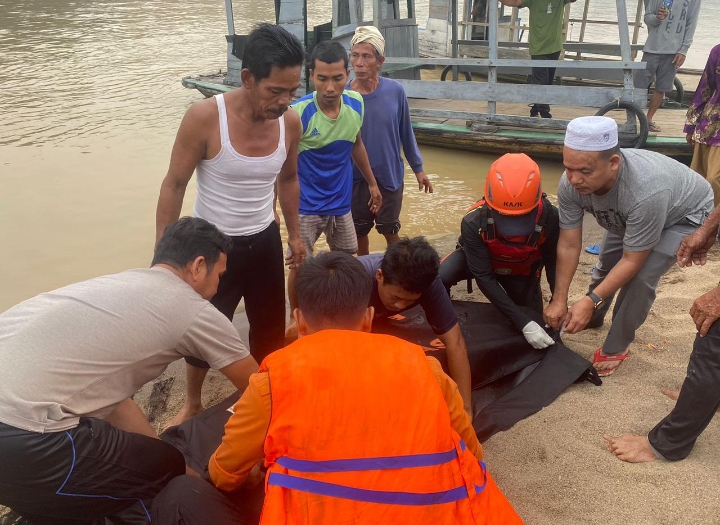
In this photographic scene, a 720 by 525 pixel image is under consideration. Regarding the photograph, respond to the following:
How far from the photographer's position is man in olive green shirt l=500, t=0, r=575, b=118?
7.24 meters

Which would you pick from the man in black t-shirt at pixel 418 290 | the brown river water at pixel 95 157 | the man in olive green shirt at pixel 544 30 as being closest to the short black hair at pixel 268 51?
the man in black t-shirt at pixel 418 290

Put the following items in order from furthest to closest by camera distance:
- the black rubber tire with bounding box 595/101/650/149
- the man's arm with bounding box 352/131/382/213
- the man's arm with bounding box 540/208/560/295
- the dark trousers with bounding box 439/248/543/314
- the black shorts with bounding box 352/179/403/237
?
the black rubber tire with bounding box 595/101/650/149 → the black shorts with bounding box 352/179/403/237 → the man's arm with bounding box 352/131/382/213 → the dark trousers with bounding box 439/248/543/314 → the man's arm with bounding box 540/208/560/295

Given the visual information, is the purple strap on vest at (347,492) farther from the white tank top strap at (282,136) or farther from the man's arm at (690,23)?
Result: the man's arm at (690,23)

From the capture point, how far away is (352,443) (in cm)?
147

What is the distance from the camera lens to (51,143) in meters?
8.85

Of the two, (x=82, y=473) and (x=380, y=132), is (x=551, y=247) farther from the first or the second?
(x=82, y=473)

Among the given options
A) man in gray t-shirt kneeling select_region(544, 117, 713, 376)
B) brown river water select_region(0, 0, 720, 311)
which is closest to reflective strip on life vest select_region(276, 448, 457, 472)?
man in gray t-shirt kneeling select_region(544, 117, 713, 376)

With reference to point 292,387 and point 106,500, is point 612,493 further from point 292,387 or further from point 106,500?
point 106,500

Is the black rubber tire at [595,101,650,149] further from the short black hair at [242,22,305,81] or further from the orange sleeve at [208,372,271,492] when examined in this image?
the orange sleeve at [208,372,271,492]

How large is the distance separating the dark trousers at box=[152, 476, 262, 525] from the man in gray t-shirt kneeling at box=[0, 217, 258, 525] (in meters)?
0.19

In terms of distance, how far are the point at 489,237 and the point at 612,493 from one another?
1.40 meters

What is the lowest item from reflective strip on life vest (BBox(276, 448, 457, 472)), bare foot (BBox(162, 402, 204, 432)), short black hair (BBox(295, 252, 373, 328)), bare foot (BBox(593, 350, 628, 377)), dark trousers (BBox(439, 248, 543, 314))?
bare foot (BBox(162, 402, 204, 432))

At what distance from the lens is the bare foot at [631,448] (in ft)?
8.37

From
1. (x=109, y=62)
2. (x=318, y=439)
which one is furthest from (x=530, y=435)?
(x=109, y=62)
